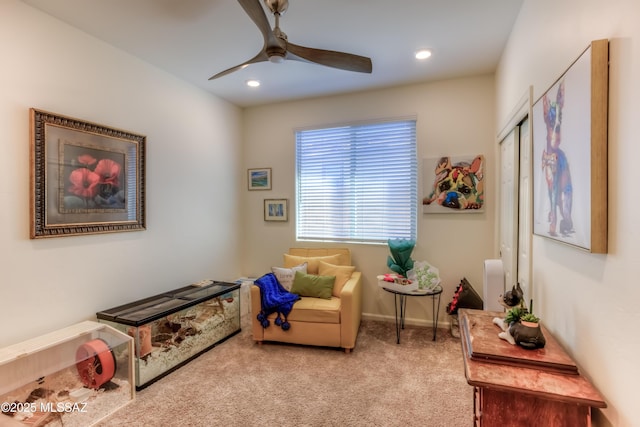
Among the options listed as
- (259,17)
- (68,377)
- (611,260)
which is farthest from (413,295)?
(68,377)

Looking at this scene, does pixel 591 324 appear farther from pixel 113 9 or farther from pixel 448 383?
pixel 113 9

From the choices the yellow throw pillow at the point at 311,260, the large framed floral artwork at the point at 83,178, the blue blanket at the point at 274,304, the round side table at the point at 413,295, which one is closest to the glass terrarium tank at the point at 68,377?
the large framed floral artwork at the point at 83,178

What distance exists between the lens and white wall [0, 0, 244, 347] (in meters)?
2.00

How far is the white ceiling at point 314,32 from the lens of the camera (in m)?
2.12

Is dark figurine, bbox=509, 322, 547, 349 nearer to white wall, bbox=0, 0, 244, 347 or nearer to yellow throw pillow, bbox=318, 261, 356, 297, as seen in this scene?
yellow throw pillow, bbox=318, 261, 356, 297

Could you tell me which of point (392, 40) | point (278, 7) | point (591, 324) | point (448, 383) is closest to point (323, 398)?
point (448, 383)

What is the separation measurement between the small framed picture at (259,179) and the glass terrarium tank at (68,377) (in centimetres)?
242

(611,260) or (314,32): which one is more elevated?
(314,32)

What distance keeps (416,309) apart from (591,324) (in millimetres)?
2474

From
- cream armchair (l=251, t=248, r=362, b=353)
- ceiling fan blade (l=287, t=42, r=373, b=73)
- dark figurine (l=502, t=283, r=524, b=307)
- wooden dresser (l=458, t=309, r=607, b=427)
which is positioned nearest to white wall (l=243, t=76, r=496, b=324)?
cream armchair (l=251, t=248, r=362, b=353)

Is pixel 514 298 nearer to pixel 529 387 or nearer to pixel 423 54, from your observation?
pixel 529 387

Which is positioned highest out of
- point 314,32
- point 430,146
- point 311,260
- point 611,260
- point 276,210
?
point 314,32

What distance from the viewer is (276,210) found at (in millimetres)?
4129

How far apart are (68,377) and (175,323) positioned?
0.80 m
